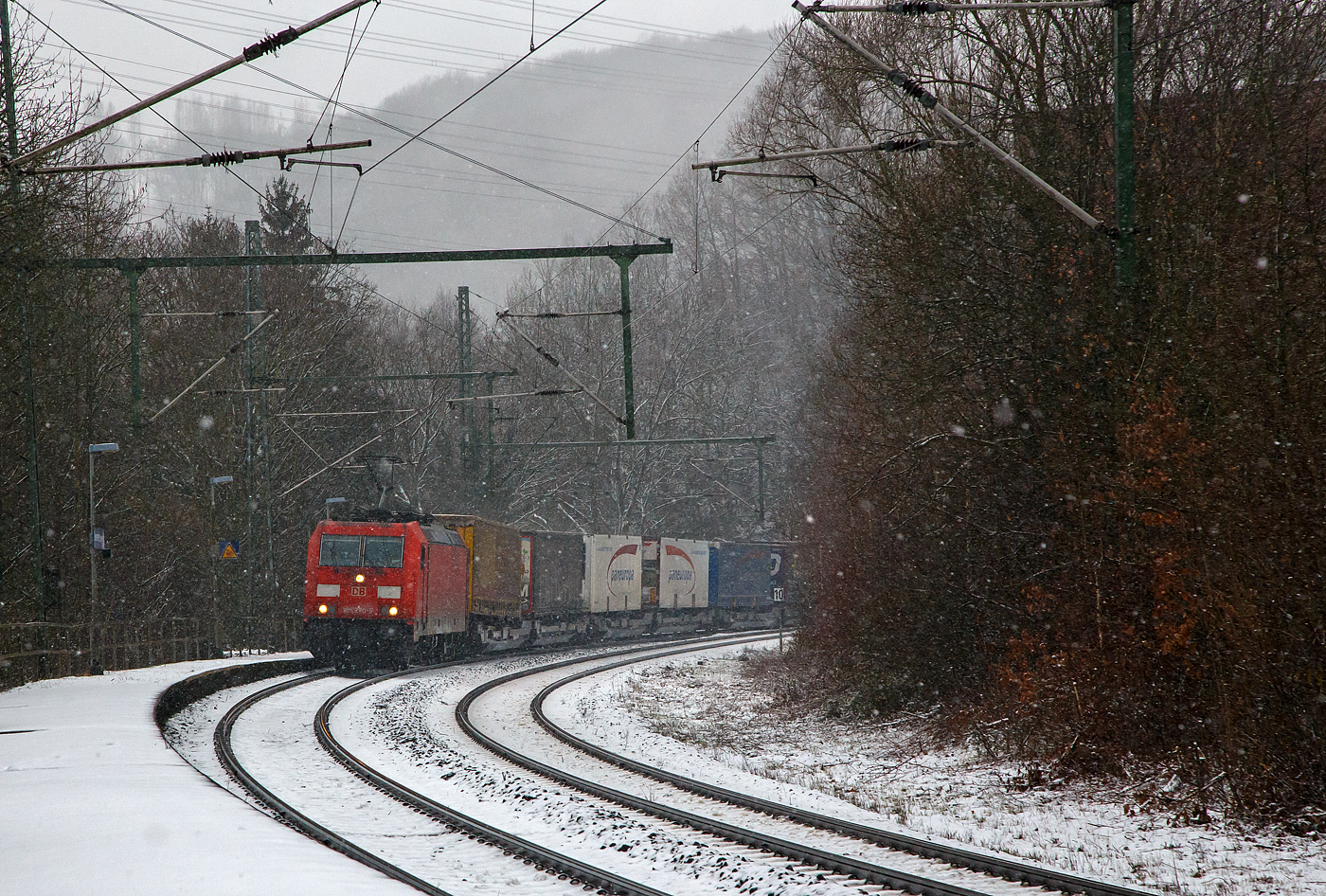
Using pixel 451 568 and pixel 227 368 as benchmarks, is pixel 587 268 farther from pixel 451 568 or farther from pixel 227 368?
pixel 451 568

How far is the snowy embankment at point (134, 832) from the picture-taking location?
7.08m

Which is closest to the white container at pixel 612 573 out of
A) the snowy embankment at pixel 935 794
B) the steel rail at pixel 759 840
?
the snowy embankment at pixel 935 794

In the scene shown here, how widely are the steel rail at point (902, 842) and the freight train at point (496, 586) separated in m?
11.3

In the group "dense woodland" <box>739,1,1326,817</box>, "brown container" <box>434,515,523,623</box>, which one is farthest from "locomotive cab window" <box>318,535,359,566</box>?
"dense woodland" <box>739,1,1326,817</box>

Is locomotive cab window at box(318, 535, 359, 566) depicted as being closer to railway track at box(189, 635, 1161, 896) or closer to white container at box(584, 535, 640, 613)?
railway track at box(189, 635, 1161, 896)

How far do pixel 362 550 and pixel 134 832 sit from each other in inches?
634

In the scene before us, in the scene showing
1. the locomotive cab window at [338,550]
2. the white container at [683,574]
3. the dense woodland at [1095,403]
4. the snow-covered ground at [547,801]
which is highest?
the dense woodland at [1095,403]

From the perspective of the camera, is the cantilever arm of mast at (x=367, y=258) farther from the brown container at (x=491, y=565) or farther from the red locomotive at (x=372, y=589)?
the brown container at (x=491, y=565)

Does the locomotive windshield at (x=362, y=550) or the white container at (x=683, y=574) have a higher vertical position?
the locomotive windshield at (x=362, y=550)

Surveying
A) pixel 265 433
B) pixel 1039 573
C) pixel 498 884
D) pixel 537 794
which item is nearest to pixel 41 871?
pixel 498 884

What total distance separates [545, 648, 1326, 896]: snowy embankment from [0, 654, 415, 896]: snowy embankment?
4355mm

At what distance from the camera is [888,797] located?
1098 centimetres

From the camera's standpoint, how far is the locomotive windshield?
79.0ft

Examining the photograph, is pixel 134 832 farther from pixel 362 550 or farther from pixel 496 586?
pixel 496 586
